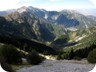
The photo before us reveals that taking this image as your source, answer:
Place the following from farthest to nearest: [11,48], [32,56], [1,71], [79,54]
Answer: [79,54], [32,56], [11,48], [1,71]

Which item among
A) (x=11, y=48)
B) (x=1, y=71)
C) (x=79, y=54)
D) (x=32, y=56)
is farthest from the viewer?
(x=79, y=54)

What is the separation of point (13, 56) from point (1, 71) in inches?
634

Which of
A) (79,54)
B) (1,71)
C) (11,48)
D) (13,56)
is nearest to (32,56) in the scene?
(11,48)

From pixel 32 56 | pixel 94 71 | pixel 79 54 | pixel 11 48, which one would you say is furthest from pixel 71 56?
pixel 94 71

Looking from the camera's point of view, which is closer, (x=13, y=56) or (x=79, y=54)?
(x=13, y=56)

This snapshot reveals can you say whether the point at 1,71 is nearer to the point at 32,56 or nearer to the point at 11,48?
the point at 11,48

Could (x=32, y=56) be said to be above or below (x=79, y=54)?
above

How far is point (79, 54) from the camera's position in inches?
3912

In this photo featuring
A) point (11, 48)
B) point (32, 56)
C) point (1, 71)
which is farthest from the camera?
point (32, 56)

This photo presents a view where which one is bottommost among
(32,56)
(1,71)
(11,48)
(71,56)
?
(71,56)

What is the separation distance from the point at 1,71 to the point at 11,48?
64.7ft

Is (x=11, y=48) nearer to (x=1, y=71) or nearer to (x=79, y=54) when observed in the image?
(x=1, y=71)

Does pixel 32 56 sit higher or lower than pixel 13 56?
lower

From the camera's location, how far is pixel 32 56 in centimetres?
3825
